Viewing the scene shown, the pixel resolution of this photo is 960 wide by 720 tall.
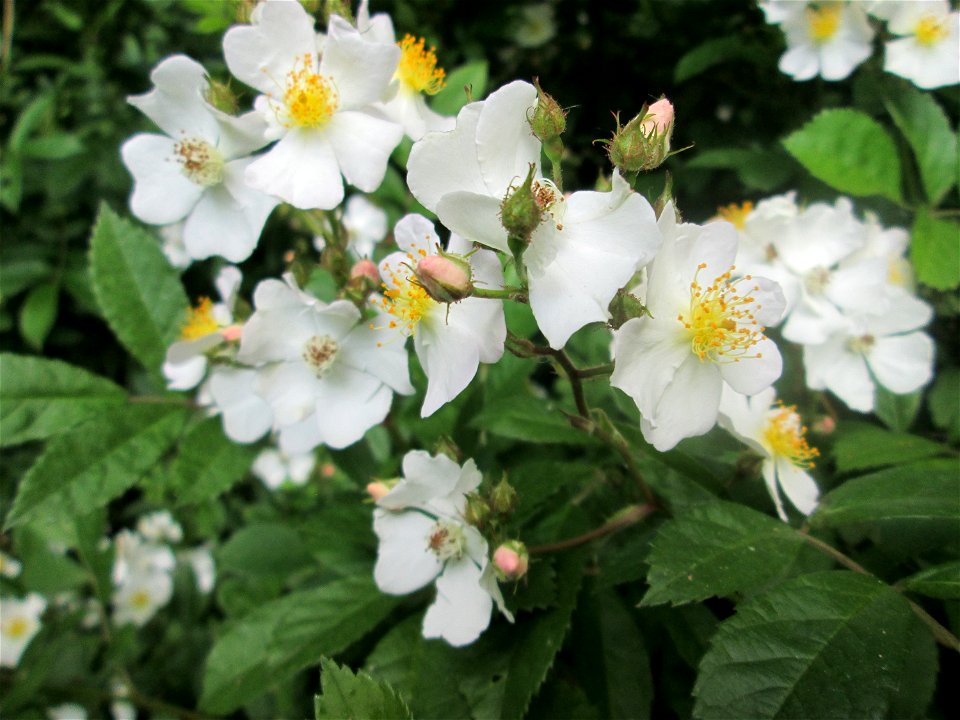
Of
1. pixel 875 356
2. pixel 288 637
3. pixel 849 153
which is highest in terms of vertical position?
pixel 849 153

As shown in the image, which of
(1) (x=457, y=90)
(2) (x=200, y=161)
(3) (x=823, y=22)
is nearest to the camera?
(2) (x=200, y=161)

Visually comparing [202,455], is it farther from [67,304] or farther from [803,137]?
[67,304]

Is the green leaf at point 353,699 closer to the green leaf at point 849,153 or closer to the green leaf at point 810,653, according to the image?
the green leaf at point 810,653

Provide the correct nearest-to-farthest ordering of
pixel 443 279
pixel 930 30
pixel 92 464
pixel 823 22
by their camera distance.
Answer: pixel 443 279
pixel 92 464
pixel 930 30
pixel 823 22

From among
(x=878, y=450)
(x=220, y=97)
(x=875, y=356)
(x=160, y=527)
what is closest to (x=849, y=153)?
(x=875, y=356)

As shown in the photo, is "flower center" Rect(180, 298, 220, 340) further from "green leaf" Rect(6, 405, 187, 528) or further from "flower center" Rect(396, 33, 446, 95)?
"flower center" Rect(396, 33, 446, 95)

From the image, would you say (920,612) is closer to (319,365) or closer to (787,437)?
(787,437)

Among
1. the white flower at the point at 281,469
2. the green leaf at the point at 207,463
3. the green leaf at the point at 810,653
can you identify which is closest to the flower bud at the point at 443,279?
the green leaf at the point at 810,653
